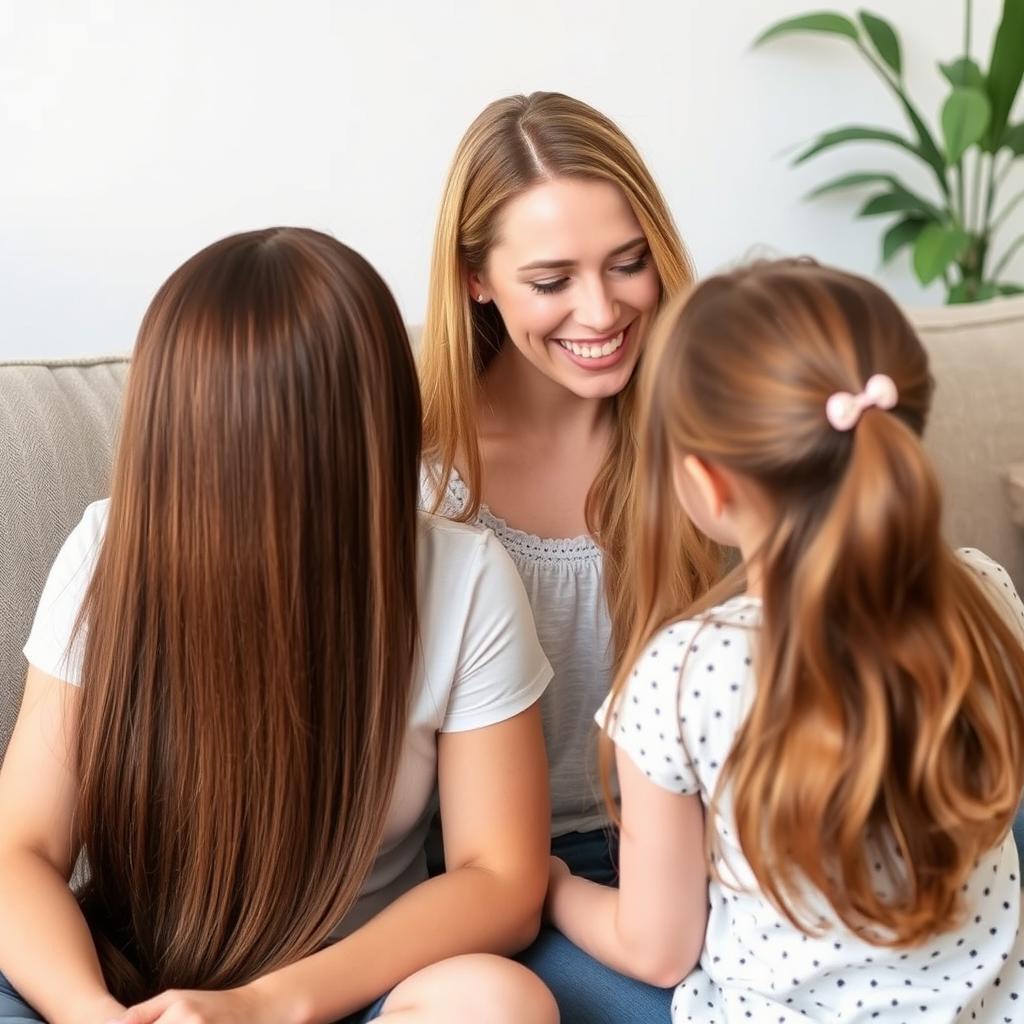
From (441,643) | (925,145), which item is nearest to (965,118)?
(925,145)

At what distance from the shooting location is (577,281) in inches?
55.2

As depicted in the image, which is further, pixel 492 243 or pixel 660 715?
pixel 492 243

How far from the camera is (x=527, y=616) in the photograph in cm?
125

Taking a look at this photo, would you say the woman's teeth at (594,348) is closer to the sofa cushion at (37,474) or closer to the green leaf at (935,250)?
the sofa cushion at (37,474)

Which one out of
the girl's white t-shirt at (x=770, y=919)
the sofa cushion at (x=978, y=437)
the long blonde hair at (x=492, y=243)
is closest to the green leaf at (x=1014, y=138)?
the sofa cushion at (x=978, y=437)

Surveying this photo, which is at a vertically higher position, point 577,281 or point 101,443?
point 577,281

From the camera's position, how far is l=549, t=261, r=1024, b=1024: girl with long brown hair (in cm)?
85

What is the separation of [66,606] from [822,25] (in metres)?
1.68

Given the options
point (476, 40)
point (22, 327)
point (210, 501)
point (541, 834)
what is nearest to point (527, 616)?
point (541, 834)

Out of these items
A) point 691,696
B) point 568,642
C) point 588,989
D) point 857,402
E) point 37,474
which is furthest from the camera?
point 568,642

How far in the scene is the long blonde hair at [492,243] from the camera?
1.40 meters

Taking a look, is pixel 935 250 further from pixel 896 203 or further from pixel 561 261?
pixel 561 261

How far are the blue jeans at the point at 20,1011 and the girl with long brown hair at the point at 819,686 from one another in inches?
9.7

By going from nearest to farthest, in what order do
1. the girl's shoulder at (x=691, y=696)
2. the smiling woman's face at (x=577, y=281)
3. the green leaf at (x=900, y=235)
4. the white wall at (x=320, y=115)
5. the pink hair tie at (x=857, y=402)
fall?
the pink hair tie at (x=857, y=402), the girl's shoulder at (x=691, y=696), the smiling woman's face at (x=577, y=281), the white wall at (x=320, y=115), the green leaf at (x=900, y=235)
